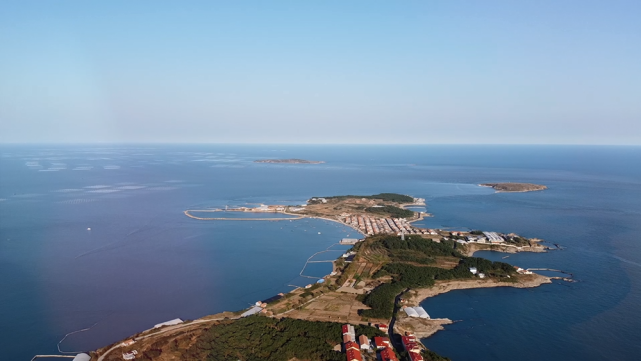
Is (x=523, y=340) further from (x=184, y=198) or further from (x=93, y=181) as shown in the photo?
(x=93, y=181)

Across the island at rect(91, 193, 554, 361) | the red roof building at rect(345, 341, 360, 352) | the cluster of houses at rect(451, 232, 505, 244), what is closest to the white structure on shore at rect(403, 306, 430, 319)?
the island at rect(91, 193, 554, 361)

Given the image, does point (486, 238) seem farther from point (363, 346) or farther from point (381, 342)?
point (363, 346)

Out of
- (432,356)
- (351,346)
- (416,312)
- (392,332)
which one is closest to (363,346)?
(351,346)

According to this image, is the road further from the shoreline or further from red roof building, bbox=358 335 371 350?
red roof building, bbox=358 335 371 350

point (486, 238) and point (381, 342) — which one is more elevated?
point (486, 238)

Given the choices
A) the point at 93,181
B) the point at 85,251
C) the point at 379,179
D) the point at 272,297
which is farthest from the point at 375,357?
the point at 93,181

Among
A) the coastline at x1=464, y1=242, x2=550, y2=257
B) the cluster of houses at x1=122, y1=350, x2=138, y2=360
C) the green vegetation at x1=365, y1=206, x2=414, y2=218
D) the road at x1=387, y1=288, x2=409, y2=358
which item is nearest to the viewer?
the cluster of houses at x1=122, y1=350, x2=138, y2=360
